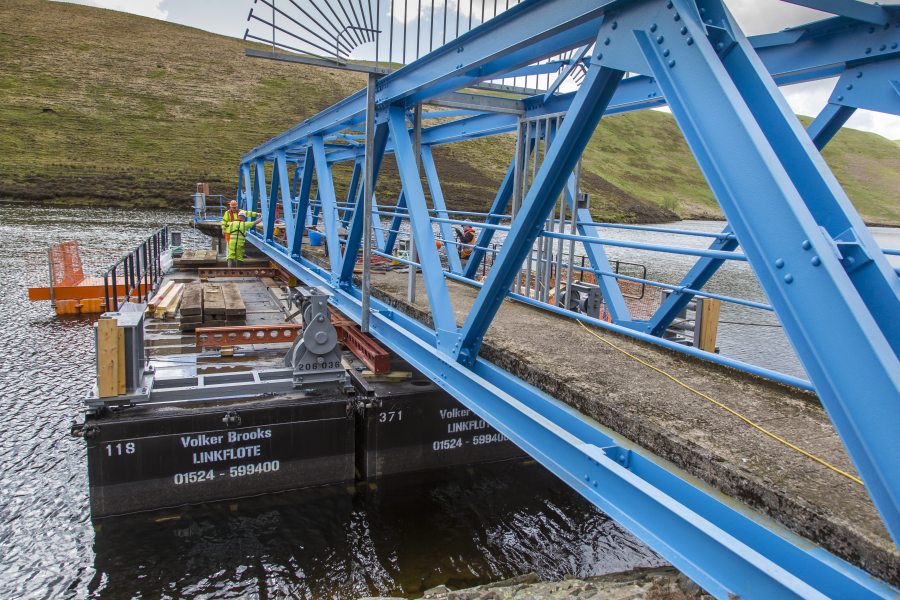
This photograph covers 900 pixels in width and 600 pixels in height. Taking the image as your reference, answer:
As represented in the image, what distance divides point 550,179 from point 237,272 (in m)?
15.6

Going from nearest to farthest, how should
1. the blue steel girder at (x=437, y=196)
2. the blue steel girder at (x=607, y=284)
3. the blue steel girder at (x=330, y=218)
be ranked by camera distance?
the blue steel girder at (x=607, y=284) → the blue steel girder at (x=330, y=218) → the blue steel girder at (x=437, y=196)

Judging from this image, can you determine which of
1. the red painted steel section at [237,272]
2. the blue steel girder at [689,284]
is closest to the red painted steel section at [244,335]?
the blue steel girder at [689,284]

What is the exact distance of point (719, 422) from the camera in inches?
124

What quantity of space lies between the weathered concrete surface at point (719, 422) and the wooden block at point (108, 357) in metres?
4.41

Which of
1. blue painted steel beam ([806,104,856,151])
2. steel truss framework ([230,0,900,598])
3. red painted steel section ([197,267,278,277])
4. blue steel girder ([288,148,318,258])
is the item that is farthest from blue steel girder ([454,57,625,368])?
red painted steel section ([197,267,278,277])

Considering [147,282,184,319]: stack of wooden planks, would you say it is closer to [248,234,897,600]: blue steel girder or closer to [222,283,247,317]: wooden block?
[222,283,247,317]: wooden block

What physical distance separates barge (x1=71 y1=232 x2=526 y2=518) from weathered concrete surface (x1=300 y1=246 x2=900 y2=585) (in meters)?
3.12

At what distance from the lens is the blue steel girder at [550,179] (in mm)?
2785

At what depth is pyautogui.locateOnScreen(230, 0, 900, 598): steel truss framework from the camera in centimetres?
163

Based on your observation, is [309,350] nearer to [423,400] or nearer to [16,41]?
[423,400]

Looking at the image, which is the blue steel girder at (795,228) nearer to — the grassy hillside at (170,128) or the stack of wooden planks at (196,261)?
the stack of wooden planks at (196,261)

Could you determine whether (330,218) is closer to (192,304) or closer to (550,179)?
(192,304)

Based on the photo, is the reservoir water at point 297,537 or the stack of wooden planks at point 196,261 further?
the stack of wooden planks at point 196,261

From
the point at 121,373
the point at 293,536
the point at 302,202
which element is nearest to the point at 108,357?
the point at 121,373
